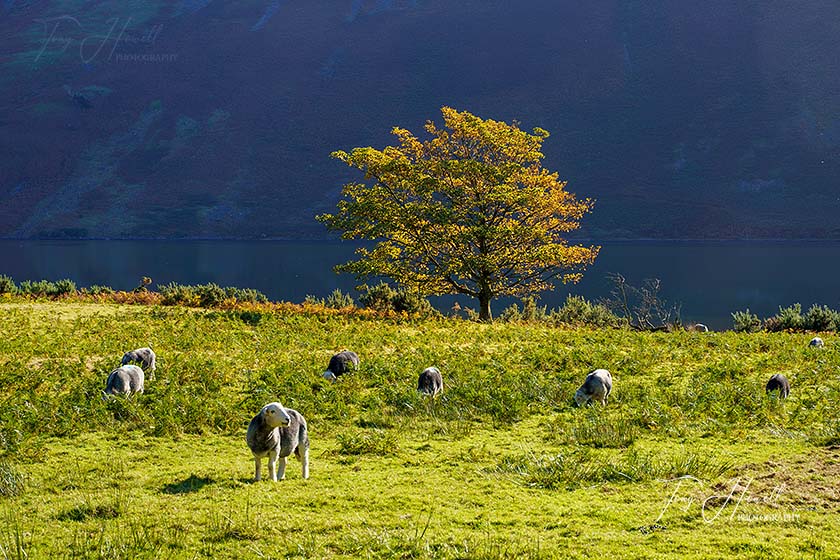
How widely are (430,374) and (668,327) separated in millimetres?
19709

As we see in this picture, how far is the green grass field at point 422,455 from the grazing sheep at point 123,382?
1.37ft

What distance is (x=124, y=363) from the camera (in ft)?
56.1

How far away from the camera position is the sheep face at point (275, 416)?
376 inches

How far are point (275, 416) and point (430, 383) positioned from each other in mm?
6647

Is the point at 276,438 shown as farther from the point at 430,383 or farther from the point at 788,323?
the point at 788,323

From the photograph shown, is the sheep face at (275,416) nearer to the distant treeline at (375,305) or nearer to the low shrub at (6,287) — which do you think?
the distant treeline at (375,305)

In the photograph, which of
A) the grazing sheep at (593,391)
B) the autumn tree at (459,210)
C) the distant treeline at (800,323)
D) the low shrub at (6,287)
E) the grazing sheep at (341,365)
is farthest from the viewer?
the low shrub at (6,287)

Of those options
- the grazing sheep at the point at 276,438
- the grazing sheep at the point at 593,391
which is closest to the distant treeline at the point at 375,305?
the grazing sheep at the point at 593,391

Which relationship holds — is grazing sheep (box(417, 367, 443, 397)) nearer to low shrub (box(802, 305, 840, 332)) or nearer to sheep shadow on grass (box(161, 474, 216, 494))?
sheep shadow on grass (box(161, 474, 216, 494))

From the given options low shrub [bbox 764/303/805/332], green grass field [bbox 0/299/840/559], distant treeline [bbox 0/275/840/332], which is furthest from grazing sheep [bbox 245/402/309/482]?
low shrub [bbox 764/303/805/332]

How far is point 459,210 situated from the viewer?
34188 mm

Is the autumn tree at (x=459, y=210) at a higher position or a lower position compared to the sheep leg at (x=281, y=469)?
higher

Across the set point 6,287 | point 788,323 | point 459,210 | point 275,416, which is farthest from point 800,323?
point 6,287

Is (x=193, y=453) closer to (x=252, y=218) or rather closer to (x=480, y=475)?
(x=480, y=475)
